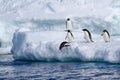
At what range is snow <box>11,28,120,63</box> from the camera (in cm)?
1606

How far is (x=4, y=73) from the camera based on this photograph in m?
15.1

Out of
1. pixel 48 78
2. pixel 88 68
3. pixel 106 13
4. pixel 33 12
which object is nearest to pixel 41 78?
pixel 48 78

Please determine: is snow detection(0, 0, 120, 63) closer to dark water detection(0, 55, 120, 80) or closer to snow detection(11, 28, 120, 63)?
snow detection(11, 28, 120, 63)

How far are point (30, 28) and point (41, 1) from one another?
260 centimetres

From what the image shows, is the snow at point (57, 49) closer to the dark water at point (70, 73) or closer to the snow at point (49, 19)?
the snow at point (49, 19)

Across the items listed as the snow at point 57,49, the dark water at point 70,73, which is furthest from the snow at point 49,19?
the dark water at point 70,73

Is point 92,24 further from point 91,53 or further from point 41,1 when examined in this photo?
point 91,53

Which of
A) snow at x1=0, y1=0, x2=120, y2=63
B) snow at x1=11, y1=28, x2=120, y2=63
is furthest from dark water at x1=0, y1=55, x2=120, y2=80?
snow at x1=0, y1=0, x2=120, y2=63

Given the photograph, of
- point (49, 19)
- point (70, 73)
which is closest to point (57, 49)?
point (70, 73)

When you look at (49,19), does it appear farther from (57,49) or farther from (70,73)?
(70,73)

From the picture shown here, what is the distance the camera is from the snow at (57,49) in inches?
632

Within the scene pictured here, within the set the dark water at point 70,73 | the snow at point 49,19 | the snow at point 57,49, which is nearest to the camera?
the dark water at point 70,73

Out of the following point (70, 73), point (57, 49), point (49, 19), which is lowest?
point (70, 73)

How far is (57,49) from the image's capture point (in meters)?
18.2
